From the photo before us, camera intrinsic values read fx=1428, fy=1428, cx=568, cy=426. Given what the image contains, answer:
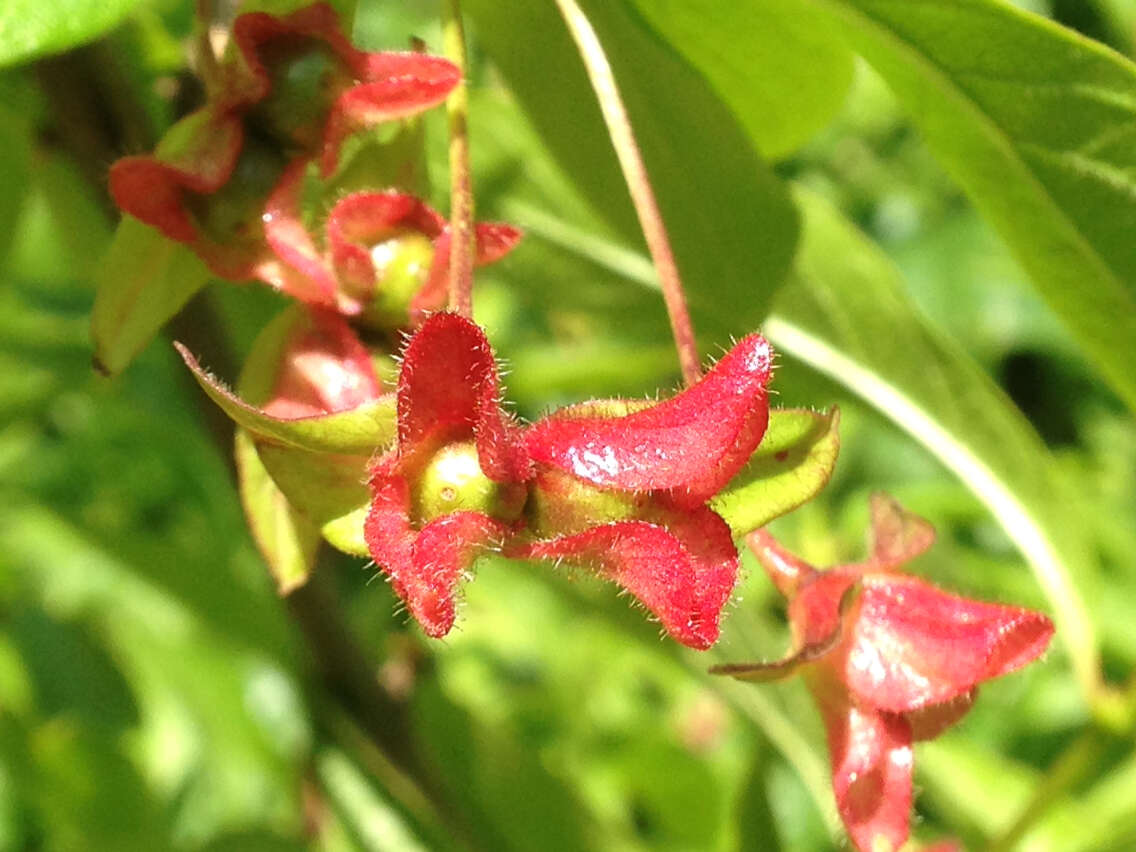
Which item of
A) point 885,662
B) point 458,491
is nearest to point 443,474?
point 458,491

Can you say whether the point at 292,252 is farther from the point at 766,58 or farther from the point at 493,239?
the point at 766,58

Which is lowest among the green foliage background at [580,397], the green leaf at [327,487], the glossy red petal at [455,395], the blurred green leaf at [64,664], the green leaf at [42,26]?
the blurred green leaf at [64,664]

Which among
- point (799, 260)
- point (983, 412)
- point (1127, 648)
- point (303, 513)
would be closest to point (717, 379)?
point (303, 513)

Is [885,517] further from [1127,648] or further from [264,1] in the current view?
[1127,648]

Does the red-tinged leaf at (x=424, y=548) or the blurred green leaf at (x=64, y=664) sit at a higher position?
the red-tinged leaf at (x=424, y=548)

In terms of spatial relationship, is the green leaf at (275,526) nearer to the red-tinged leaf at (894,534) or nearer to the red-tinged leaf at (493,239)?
the red-tinged leaf at (493,239)

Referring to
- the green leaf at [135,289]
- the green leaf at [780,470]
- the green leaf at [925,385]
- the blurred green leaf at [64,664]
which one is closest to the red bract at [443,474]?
the green leaf at [780,470]
